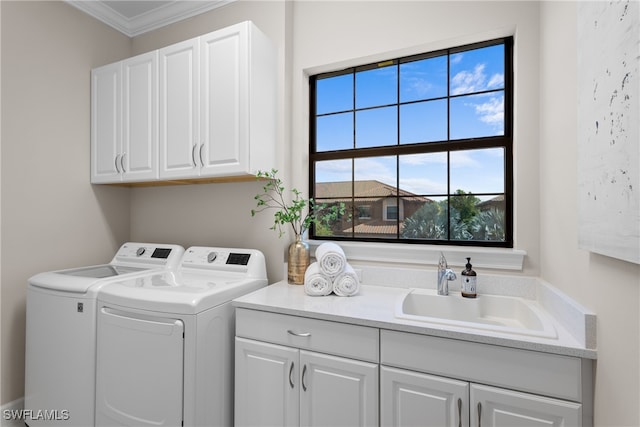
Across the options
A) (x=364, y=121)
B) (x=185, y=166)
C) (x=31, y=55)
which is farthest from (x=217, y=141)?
(x=31, y=55)

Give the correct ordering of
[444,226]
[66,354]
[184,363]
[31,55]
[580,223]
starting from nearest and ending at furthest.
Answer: [580,223]
[184,363]
[66,354]
[444,226]
[31,55]

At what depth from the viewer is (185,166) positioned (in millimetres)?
2084

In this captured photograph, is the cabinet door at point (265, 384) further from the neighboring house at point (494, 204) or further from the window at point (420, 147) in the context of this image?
the neighboring house at point (494, 204)

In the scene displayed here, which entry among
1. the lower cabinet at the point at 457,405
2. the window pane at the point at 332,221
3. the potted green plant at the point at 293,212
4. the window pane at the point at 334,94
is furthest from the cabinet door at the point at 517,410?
the window pane at the point at 334,94

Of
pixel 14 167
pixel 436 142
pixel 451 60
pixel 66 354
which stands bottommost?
pixel 66 354

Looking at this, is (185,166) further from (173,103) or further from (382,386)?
(382,386)

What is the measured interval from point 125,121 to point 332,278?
186 centimetres

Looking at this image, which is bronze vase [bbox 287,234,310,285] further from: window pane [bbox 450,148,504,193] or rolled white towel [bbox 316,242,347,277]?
window pane [bbox 450,148,504,193]

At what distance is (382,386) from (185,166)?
1703mm

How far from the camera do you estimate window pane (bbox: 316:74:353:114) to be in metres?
2.21

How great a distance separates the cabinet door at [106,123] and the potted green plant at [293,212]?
113 cm

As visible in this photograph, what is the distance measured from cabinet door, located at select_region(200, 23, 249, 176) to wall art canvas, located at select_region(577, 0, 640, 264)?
155 cm

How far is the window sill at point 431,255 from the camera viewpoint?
1.65 metres

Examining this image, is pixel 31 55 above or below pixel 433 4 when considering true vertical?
below
